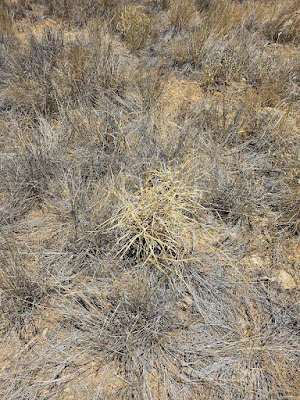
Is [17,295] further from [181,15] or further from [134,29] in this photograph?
[181,15]

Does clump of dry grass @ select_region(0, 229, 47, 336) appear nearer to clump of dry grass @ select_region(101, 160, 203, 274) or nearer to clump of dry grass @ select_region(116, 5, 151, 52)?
clump of dry grass @ select_region(101, 160, 203, 274)

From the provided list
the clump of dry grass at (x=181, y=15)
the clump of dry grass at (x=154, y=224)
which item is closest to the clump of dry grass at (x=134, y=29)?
the clump of dry grass at (x=181, y=15)

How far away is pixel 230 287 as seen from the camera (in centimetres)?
174

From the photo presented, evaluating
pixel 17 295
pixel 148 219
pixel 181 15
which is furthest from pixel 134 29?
pixel 17 295

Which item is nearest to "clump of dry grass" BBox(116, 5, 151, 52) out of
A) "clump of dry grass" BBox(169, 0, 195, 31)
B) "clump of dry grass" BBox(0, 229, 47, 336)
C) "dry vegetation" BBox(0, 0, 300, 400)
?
"dry vegetation" BBox(0, 0, 300, 400)

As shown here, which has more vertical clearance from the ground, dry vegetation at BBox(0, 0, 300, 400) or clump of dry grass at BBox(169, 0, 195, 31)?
clump of dry grass at BBox(169, 0, 195, 31)

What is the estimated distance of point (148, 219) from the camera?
1.83m

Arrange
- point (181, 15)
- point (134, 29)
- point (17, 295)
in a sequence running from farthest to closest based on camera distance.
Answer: point (181, 15) < point (134, 29) < point (17, 295)

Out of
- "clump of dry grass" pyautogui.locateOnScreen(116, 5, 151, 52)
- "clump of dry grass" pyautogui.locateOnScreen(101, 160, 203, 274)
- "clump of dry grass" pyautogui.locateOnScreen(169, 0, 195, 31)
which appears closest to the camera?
"clump of dry grass" pyautogui.locateOnScreen(101, 160, 203, 274)

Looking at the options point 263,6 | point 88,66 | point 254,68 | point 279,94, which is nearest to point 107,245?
point 88,66

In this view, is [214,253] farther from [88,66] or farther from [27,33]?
[27,33]

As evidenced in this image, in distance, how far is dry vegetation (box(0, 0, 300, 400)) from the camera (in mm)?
1438

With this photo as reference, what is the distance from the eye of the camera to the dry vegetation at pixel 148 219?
1438 millimetres

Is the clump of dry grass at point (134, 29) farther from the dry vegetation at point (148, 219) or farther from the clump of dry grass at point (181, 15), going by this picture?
the clump of dry grass at point (181, 15)
